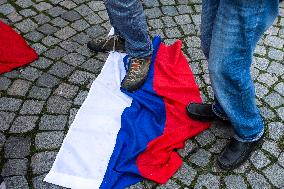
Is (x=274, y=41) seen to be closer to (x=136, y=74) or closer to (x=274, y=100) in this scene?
(x=274, y=100)

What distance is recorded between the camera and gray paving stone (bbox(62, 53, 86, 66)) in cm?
403

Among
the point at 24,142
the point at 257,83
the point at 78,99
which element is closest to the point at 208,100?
the point at 257,83

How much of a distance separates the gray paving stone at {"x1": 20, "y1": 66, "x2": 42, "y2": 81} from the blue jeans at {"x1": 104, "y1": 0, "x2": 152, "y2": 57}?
90 centimetres

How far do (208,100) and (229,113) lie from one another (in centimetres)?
74

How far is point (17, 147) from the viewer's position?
3232 millimetres

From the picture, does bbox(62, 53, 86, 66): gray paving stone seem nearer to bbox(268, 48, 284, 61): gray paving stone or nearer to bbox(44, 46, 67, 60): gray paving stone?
bbox(44, 46, 67, 60): gray paving stone

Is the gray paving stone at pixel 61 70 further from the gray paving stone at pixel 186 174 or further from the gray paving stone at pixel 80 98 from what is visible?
the gray paving stone at pixel 186 174

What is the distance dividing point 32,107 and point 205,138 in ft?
5.06

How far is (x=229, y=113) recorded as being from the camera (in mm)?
2938

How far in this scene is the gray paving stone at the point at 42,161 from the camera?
10.1 ft

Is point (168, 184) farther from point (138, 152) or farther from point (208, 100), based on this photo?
point (208, 100)

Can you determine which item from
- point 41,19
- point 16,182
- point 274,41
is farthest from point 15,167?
point 274,41

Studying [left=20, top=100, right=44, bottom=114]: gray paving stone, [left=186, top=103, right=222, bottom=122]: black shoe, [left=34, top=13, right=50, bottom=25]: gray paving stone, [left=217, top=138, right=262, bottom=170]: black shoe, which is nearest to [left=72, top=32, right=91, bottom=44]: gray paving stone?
[left=34, top=13, right=50, bottom=25]: gray paving stone

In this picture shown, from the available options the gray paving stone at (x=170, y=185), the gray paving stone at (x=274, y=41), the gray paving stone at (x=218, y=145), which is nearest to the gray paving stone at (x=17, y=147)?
the gray paving stone at (x=170, y=185)
